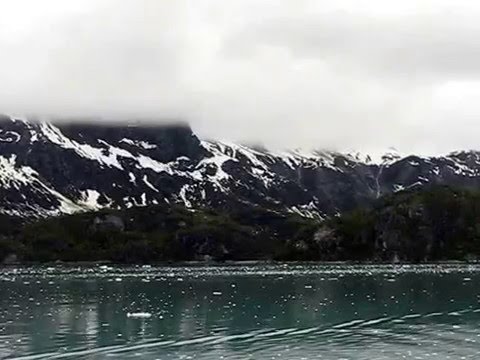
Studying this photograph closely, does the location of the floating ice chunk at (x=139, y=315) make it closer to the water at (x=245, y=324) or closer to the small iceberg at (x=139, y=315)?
the small iceberg at (x=139, y=315)

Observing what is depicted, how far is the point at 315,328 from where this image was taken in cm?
6862

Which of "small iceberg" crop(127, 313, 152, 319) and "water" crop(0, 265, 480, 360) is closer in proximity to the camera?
"water" crop(0, 265, 480, 360)

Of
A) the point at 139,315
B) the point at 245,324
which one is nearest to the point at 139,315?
the point at 139,315

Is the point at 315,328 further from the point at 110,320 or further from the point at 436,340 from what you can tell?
the point at 110,320

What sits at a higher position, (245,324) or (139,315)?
(139,315)

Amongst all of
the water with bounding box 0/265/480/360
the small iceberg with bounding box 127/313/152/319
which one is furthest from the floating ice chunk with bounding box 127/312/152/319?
the water with bounding box 0/265/480/360

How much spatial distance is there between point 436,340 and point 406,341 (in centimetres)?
223

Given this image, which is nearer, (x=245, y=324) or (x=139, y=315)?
(x=245, y=324)

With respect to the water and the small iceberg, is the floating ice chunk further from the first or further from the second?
the water

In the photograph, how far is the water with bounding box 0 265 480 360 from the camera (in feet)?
184

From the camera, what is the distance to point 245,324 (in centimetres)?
7125

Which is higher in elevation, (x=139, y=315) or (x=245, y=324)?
(x=139, y=315)

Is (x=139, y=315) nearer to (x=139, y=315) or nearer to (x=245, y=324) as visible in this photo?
(x=139, y=315)

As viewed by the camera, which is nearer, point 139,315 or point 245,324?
point 245,324
